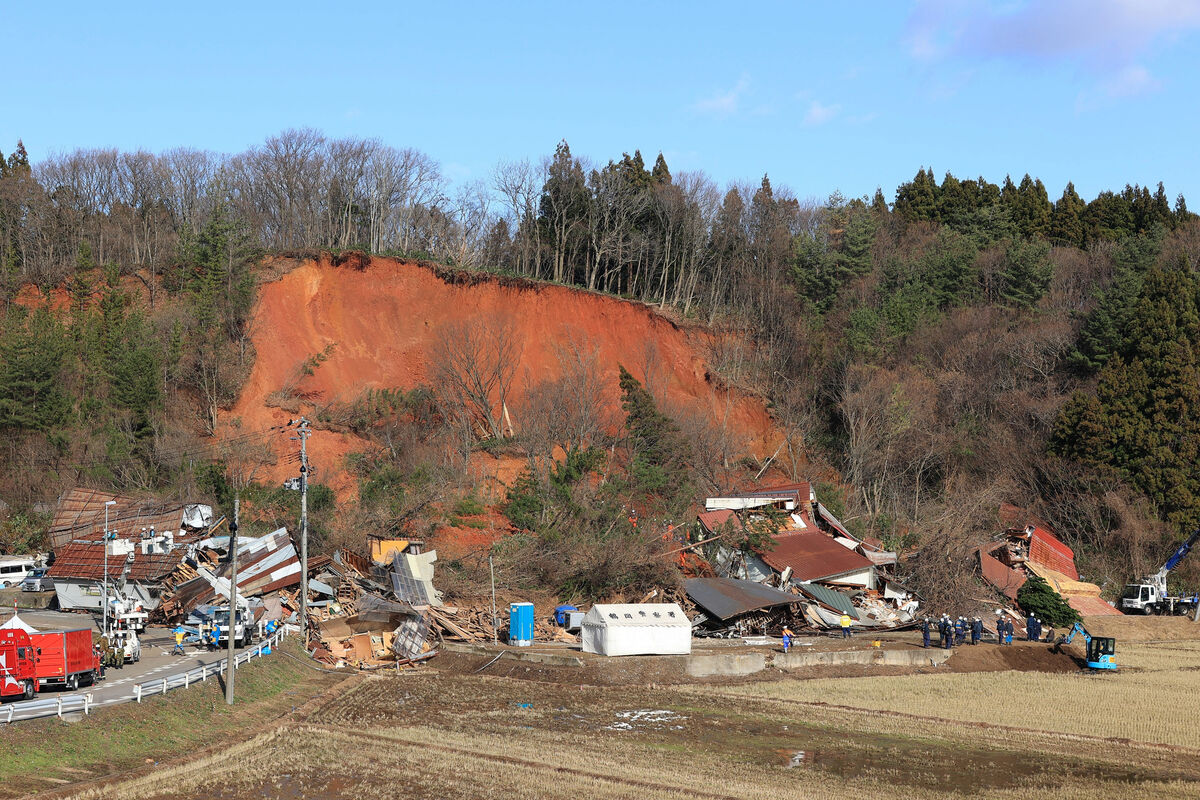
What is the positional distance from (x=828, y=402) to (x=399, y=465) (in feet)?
82.3

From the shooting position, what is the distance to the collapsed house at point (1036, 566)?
4253cm

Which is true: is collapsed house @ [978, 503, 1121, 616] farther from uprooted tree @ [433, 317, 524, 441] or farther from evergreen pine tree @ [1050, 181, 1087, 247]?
evergreen pine tree @ [1050, 181, 1087, 247]

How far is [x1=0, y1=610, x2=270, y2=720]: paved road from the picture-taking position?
22016 millimetres

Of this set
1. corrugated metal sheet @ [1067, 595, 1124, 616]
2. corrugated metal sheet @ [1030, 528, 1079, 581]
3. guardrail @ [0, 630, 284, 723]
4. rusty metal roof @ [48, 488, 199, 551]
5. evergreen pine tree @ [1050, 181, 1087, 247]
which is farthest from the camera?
evergreen pine tree @ [1050, 181, 1087, 247]

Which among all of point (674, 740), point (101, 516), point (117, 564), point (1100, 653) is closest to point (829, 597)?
point (1100, 653)

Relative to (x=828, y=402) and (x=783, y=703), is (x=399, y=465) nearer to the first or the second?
(x=828, y=402)

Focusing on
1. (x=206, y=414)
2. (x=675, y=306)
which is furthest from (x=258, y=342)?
(x=675, y=306)

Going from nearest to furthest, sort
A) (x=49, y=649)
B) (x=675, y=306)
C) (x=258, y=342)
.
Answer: (x=49, y=649)
(x=258, y=342)
(x=675, y=306)

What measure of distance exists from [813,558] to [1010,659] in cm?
992

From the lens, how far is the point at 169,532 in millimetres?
39312

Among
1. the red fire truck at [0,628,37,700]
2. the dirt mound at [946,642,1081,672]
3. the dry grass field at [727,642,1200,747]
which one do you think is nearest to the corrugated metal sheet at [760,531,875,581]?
the dirt mound at [946,642,1081,672]

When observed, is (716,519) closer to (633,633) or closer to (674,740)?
(633,633)

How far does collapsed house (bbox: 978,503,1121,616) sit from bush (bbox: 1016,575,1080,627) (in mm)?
859

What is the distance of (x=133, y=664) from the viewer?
26.8 meters
